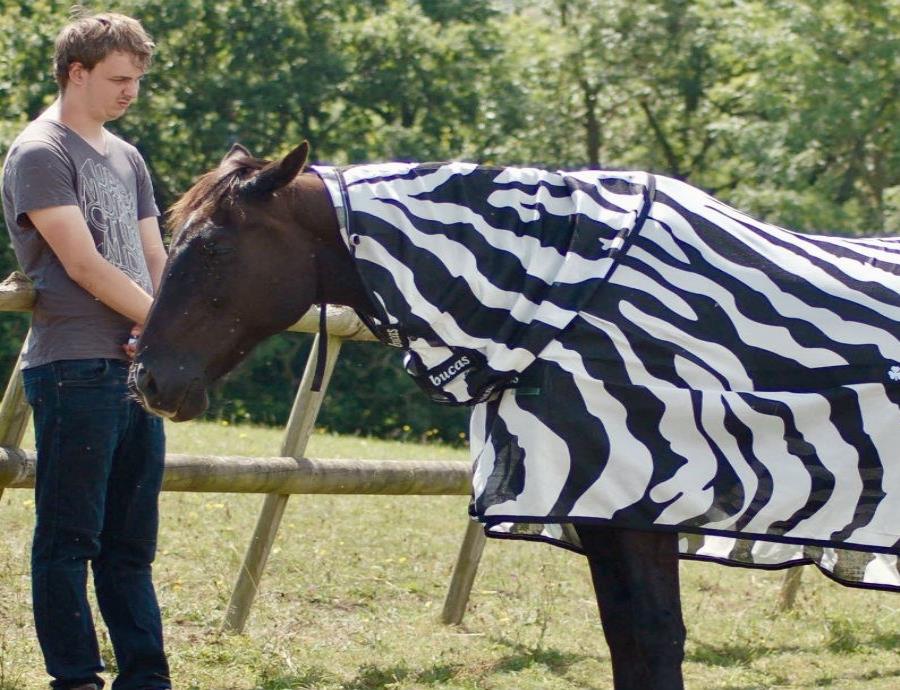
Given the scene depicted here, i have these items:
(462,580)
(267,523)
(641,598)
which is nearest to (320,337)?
(641,598)

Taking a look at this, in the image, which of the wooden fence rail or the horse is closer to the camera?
the horse

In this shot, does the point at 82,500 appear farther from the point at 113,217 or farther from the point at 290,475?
the point at 290,475

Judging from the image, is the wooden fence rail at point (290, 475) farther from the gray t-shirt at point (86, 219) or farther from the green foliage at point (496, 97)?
the green foliage at point (496, 97)

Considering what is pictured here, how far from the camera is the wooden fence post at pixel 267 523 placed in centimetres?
485

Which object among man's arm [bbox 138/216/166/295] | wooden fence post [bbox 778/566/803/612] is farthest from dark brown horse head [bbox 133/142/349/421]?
wooden fence post [bbox 778/566/803/612]

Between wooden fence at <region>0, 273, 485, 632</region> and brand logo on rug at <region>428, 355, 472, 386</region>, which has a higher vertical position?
brand logo on rug at <region>428, 355, 472, 386</region>

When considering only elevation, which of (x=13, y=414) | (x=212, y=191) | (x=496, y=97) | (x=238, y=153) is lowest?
(x=13, y=414)

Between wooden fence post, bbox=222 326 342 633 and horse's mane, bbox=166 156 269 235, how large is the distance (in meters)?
1.55

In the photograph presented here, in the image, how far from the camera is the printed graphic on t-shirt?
140 inches

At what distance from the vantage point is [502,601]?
5.93 meters

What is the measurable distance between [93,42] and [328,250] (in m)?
0.90

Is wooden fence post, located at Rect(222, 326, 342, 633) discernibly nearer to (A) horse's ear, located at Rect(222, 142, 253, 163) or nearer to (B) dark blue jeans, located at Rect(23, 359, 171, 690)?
(B) dark blue jeans, located at Rect(23, 359, 171, 690)

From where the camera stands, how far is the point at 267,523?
4906 mm

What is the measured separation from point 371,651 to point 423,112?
1771 centimetres
